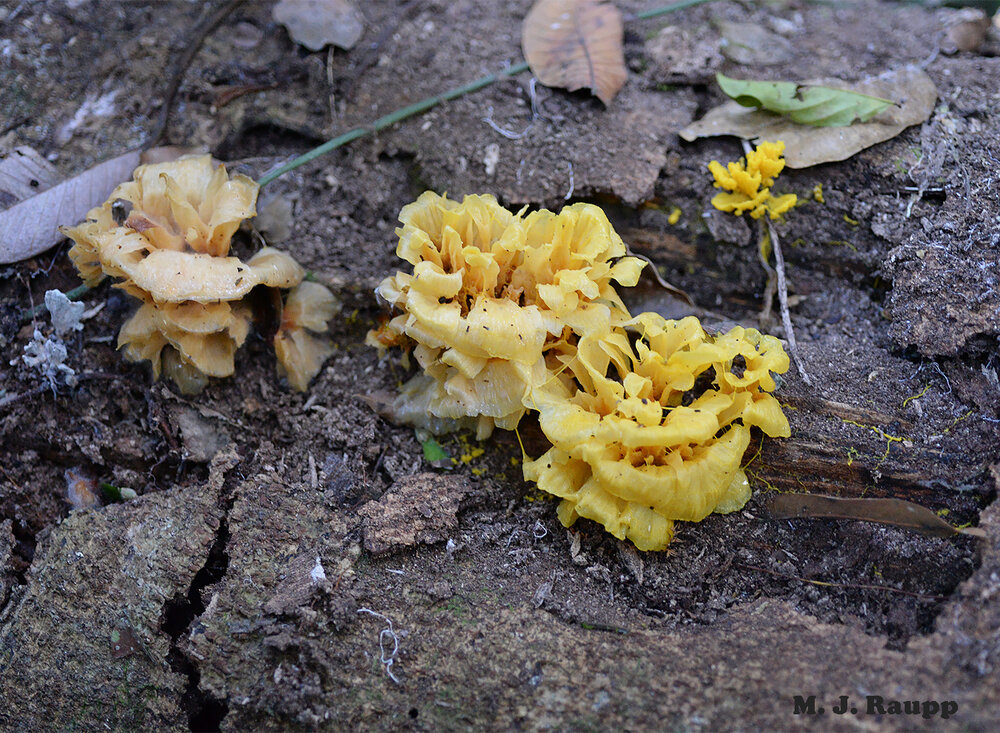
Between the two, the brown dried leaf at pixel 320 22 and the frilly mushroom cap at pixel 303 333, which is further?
the brown dried leaf at pixel 320 22

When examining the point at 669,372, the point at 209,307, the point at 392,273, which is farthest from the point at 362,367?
the point at 669,372

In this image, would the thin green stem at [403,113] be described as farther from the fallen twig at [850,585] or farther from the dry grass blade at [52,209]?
the fallen twig at [850,585]

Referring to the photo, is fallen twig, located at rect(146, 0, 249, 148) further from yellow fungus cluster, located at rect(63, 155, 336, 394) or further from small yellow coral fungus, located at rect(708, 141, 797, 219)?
small yellow coral fungus, located at rect(708, 141, 797, 219)

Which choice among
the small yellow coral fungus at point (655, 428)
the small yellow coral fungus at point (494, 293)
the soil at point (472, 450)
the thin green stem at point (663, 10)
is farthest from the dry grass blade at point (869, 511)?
the thin green stem at point (663, 10)

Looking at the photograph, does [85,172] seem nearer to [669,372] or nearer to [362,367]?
[362,367]

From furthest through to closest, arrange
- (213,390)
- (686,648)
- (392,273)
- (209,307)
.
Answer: (392,273) < (213,390) < (209,307) < (686,648)
